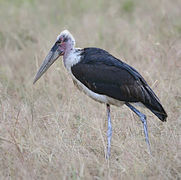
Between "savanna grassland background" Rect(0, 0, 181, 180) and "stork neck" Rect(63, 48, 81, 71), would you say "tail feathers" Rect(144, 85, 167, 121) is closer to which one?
"savanna grassland background" Rect(0, 0, 181, 180)

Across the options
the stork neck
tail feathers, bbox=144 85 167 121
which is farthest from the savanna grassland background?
the stork neck

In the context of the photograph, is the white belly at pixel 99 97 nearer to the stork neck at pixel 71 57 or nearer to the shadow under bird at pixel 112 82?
the shadow under bird at pixel 112 82

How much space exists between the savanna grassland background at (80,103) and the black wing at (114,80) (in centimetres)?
31

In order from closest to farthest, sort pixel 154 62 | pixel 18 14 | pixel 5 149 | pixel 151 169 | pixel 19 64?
pixel 151 169 < pixel 5 149 < pixel 154 62 < pixel 19 64 < pixel 18 14

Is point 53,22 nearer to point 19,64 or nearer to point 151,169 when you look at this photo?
point 19,64

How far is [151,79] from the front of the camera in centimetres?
578

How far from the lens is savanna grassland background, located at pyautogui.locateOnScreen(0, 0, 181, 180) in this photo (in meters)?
3.99

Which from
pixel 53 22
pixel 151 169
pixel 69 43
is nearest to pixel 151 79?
pixel 69 43

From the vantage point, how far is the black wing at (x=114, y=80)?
4.62 m

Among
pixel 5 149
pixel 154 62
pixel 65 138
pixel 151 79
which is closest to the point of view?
pixel 5 149

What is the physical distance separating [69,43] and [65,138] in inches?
39.0

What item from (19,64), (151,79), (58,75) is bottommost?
(19,64)

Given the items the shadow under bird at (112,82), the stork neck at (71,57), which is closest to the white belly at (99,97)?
the shadow under bird at (112,82)

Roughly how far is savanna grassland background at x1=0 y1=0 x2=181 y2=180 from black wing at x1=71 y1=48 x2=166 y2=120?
1.03ft
